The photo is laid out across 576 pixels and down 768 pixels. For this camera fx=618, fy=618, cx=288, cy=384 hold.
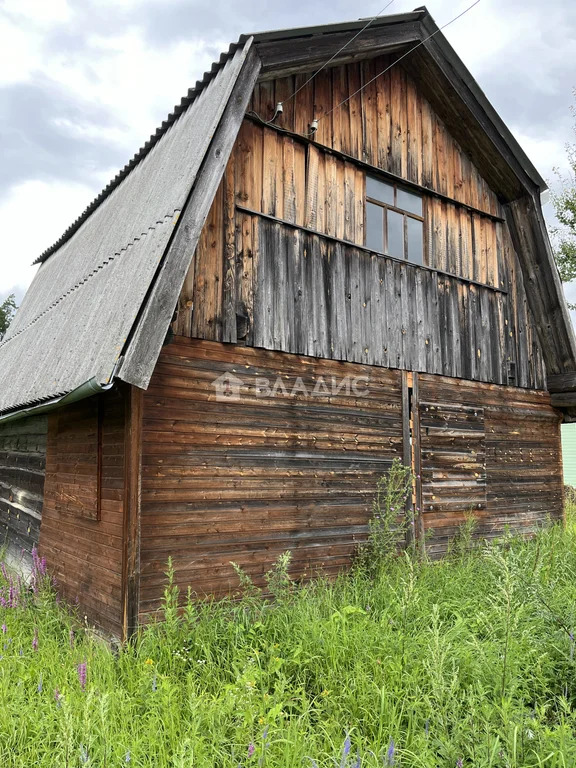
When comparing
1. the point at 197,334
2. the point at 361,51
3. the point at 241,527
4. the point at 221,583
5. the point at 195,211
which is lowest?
the point at 221,583

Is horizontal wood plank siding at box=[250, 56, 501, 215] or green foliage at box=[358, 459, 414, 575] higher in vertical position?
horizontal wood plank siding at box=[250, 56, 501, 215]

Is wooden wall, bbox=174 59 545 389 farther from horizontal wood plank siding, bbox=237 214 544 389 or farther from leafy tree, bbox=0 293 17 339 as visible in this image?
leafy tree, bbox=0 293 17 339

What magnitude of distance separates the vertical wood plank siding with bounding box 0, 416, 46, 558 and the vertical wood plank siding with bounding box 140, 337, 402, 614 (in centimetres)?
272

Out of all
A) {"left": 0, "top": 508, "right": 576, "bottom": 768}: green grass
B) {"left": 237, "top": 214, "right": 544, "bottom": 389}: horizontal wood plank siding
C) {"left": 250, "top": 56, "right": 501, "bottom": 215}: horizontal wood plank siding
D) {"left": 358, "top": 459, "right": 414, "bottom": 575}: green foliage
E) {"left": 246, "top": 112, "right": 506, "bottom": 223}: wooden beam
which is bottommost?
{"left": 0, "top": 508, "right": 576, "bottom": 768}: green grass

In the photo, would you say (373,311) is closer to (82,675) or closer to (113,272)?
(113,272)

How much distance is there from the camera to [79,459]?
6371 millimetres

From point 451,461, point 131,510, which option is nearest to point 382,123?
point 451,461

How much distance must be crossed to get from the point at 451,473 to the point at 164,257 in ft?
16.6

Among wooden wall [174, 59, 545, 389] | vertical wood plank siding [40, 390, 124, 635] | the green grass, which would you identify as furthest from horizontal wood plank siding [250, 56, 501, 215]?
the green grass

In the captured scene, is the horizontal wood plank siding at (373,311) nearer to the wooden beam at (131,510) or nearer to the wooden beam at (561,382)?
the wooden beam at (561,382)

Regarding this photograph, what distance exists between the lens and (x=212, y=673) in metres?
4.58

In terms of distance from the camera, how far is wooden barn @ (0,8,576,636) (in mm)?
5527

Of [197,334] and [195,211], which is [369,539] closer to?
[197,334]

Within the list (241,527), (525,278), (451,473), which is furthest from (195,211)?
(525,278)
